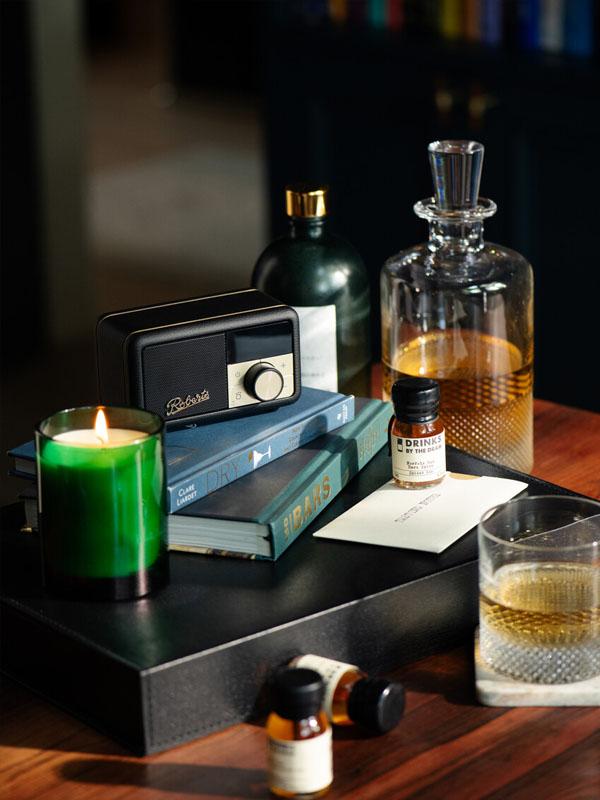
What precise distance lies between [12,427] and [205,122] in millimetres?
3498

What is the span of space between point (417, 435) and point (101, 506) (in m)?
0.30

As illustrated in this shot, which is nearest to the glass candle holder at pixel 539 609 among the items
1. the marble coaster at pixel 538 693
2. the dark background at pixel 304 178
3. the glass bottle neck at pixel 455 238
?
the marble coaster at pixel 538 693

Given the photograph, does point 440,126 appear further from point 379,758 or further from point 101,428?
point 379,758

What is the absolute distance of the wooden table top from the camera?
3.10 ft

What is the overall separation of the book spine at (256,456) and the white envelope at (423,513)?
89mm

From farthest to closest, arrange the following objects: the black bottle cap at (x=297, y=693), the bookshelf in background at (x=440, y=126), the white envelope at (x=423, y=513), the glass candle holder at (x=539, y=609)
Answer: the bookshelf in background at (x=440, y=126)
the white envelope at (x=423, y=513)
the glass candle holder at (x=539, y=609)
the black bottle cap at (x=297, y=693)

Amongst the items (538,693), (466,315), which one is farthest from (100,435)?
(466,315)

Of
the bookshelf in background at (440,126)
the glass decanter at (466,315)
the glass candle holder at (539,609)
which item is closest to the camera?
the glass candle holder at (539,609)

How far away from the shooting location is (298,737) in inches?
35.8

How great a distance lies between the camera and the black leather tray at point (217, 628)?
979 mm

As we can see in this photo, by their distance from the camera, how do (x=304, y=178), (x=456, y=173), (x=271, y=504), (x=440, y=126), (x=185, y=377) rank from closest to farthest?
1. (x=271, y=504)
2. (x=185, y=377)
3. (x=456, y=173)
4. (x=440, y=126)
5. (x=304, y=178)

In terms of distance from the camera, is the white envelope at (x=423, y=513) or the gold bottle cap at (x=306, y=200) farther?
the gold bottle cap at (x=306, y=200)

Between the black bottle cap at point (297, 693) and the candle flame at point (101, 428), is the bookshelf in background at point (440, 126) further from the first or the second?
the black bottle cap at point (297, 693)

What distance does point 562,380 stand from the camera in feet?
9.90
